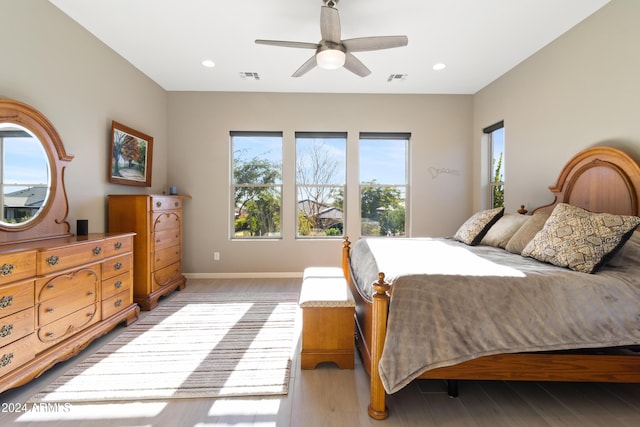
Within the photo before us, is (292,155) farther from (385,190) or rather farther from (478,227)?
(478,227)

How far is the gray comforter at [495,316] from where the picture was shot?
1.47 m

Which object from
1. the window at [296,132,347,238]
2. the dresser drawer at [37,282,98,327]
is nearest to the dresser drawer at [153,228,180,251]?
the dresser drawer at [37,282,98,327]

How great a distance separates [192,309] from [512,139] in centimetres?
433

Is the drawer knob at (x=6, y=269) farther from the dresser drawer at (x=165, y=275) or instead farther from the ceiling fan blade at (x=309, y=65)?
the ceiling fan blade at (x=309, y=65)

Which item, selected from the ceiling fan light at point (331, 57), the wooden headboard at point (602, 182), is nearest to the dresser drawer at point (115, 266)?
the ceiling fan light at point (331, 57)

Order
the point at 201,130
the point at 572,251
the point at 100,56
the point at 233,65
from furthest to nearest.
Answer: the point at 201,130
the point at 233,65
the point at 100,56
the point at 572,251

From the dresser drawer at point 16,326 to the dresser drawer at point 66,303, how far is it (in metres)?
0.07

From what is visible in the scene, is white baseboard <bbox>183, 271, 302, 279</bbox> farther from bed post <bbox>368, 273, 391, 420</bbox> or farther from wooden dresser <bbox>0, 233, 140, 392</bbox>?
bed post <bbox>368, 273, 391, 420</bbox>

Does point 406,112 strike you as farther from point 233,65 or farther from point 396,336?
point 396,336

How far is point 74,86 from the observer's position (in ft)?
8.70

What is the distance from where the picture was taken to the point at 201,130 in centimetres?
428

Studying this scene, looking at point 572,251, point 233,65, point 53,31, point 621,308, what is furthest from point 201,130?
point 621,308

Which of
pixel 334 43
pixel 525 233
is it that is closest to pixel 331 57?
pixel 334 43

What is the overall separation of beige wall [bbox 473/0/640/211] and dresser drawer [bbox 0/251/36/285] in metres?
4.35
